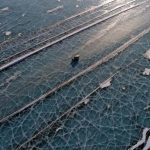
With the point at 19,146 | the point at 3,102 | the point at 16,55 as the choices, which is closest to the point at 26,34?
the point at 16,55

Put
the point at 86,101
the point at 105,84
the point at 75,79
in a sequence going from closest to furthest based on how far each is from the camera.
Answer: the point at 86,101
the point at 105,84
the point at 75,79

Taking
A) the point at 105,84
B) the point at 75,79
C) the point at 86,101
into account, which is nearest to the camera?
the point at 86,101

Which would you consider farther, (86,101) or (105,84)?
(105,84)

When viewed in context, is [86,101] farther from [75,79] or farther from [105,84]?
[75,79]

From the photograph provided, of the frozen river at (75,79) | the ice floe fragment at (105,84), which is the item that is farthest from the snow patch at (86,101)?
the ice floe fragment at (105,84)

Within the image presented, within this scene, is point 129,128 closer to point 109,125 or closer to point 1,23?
point 109,125

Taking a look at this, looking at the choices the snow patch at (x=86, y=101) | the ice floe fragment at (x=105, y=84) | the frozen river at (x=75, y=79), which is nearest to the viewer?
the frozen river at (x=75, y=79)

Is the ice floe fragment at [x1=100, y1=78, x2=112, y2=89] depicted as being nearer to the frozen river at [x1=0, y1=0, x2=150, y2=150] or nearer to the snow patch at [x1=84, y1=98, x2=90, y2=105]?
the frozen river at [x1=0, y1=0, x2=150, y2=150]

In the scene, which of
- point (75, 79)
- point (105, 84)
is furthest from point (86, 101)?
point (75, 79)

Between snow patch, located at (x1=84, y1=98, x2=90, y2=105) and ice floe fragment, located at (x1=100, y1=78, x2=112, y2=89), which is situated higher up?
snow patch, located at (x1=84, y1=98, x2=90, y2=105)

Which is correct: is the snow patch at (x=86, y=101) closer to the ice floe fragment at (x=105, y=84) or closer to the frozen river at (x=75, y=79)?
the frozen river at (x=75, y=79)

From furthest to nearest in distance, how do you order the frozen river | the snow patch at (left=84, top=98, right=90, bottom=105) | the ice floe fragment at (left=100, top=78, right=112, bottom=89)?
the ice floe fragment at (left=100, top=78, right=112, bottom=89) < the snow patch at (left=84, top=98, right=90, bottom=105) < the frozen river

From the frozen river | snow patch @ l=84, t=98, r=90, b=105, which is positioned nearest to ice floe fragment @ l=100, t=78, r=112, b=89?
the frozen river
